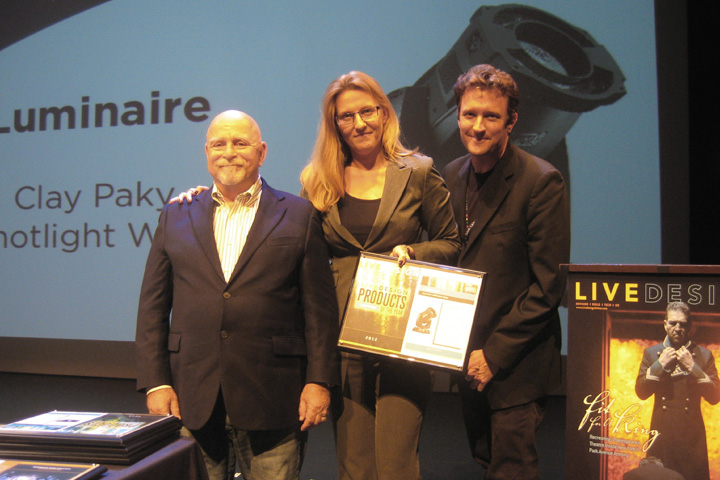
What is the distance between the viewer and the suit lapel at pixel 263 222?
1.87 meters

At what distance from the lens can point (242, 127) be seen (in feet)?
6.43

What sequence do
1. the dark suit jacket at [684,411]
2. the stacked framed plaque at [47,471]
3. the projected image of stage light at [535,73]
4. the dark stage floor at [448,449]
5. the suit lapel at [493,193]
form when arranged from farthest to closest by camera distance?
1. the projected image of stage light at [535,73]
2. the dark stage floor at [448,449]
3. the suit lapel at [493,193]
4. the dark suit jacket at [684,411]
5. the stacked framed plaque at [47,471]

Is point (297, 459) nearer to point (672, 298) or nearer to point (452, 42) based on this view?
point (672, 298)

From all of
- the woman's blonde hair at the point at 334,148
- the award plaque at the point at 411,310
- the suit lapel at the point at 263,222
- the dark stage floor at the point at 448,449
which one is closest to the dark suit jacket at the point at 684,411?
the award plaque at the point at 411,310

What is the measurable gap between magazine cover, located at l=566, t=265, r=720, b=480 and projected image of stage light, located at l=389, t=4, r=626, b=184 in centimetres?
252

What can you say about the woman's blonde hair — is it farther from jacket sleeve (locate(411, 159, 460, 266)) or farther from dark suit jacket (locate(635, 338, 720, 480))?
dark suit jacket (locate(635, 338, 720, 480))

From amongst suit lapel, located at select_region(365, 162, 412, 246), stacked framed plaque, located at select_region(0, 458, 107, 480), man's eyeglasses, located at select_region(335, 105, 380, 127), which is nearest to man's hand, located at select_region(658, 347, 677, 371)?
suit lapel, located at select_region(365, 162, 412, 246)

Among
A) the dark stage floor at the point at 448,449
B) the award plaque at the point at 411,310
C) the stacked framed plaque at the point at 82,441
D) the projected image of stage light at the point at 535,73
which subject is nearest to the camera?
the stacked framed plaque at the point at 82,441

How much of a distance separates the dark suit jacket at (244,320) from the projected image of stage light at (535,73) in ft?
8.43

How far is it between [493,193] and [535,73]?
2.37 meters

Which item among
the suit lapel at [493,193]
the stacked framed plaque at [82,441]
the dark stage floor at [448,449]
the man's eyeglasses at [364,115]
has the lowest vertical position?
the dark stage floor at [448,449]

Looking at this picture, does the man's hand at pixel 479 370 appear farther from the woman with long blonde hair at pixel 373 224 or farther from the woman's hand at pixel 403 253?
the woman's hand at pixel 403 253

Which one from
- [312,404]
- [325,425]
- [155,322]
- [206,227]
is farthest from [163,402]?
[325,425]

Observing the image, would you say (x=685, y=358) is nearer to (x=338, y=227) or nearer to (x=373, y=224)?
(x=373, y=224)
